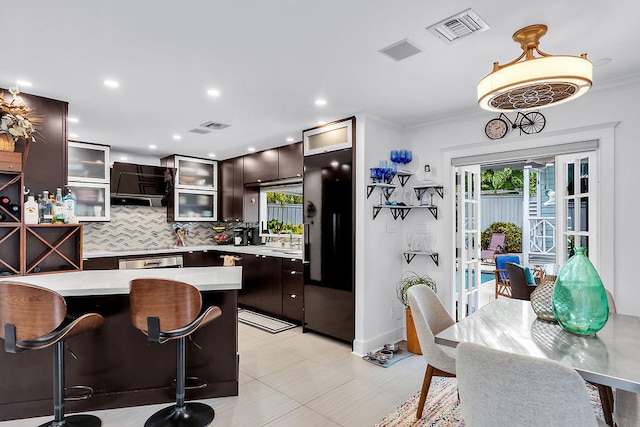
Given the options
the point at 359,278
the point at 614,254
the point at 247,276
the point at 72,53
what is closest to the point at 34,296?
the point at 72,53

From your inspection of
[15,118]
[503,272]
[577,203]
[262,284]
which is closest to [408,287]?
[577,203]

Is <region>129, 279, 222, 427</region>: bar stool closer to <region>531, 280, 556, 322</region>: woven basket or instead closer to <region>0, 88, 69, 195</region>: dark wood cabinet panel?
<region>0, 88, 69, 195</region>: dark wood cabinet panel

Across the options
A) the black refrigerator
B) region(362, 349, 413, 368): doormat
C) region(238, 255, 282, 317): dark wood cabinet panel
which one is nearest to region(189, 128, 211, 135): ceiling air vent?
the black refrigerator

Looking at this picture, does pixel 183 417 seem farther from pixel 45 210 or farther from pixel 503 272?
pixel 503 272

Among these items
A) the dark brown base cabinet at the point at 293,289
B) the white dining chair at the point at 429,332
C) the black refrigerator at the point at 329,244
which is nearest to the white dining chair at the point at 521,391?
the white dining chair at the point at 429,332

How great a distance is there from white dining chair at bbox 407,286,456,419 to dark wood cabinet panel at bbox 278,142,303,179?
2.70 metres

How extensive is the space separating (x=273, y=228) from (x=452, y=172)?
3.07m

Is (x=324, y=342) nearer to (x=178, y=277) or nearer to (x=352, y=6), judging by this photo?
(x=178, y=277)

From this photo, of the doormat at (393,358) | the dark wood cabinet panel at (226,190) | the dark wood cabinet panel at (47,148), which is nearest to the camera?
the dark wood cabinet panel at (47,148)

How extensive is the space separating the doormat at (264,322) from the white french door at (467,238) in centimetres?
209

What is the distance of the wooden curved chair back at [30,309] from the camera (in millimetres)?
1985

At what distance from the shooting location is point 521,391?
47.3 inches

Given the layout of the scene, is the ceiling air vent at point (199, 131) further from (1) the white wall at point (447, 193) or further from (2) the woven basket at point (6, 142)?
(1) the white wall at point (447, 193)

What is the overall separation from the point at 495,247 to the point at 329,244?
27.1ft
